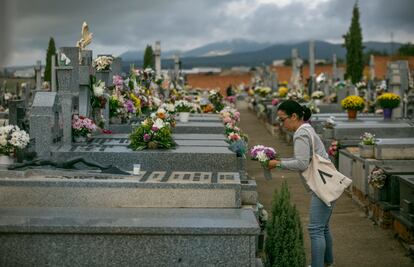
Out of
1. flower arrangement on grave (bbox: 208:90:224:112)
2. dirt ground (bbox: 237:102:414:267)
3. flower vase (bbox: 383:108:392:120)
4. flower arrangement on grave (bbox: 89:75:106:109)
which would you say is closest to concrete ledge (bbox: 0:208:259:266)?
dirt ground (bbox: 237:102:414:267)

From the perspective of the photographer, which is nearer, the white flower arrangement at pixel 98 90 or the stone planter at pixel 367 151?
the white flower arrangement at pixel 98 90

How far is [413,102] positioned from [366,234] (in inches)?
546

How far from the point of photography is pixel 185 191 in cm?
730

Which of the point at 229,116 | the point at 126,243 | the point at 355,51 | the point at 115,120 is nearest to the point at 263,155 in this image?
the point at 126,243

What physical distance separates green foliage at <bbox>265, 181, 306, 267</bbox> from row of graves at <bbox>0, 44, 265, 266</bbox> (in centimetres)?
18

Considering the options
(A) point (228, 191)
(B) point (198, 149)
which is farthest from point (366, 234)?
(A) point (228, 191)

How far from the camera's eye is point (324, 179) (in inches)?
259

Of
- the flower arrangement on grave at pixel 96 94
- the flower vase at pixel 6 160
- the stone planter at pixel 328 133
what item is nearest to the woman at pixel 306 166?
the flower vase at pixel 6 160

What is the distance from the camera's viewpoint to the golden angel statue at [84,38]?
11773 mm

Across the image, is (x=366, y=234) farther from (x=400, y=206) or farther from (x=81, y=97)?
(x=81, y=97)

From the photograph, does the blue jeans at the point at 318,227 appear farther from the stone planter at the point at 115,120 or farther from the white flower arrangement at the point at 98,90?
the stone planter at the point at 115,120

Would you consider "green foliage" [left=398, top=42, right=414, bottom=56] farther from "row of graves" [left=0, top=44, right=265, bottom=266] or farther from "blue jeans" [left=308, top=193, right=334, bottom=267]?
"blue jeans" [left=308, top=193, right=334, bottom=267]

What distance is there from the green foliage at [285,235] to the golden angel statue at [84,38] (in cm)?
608

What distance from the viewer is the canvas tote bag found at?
652 centimetres
